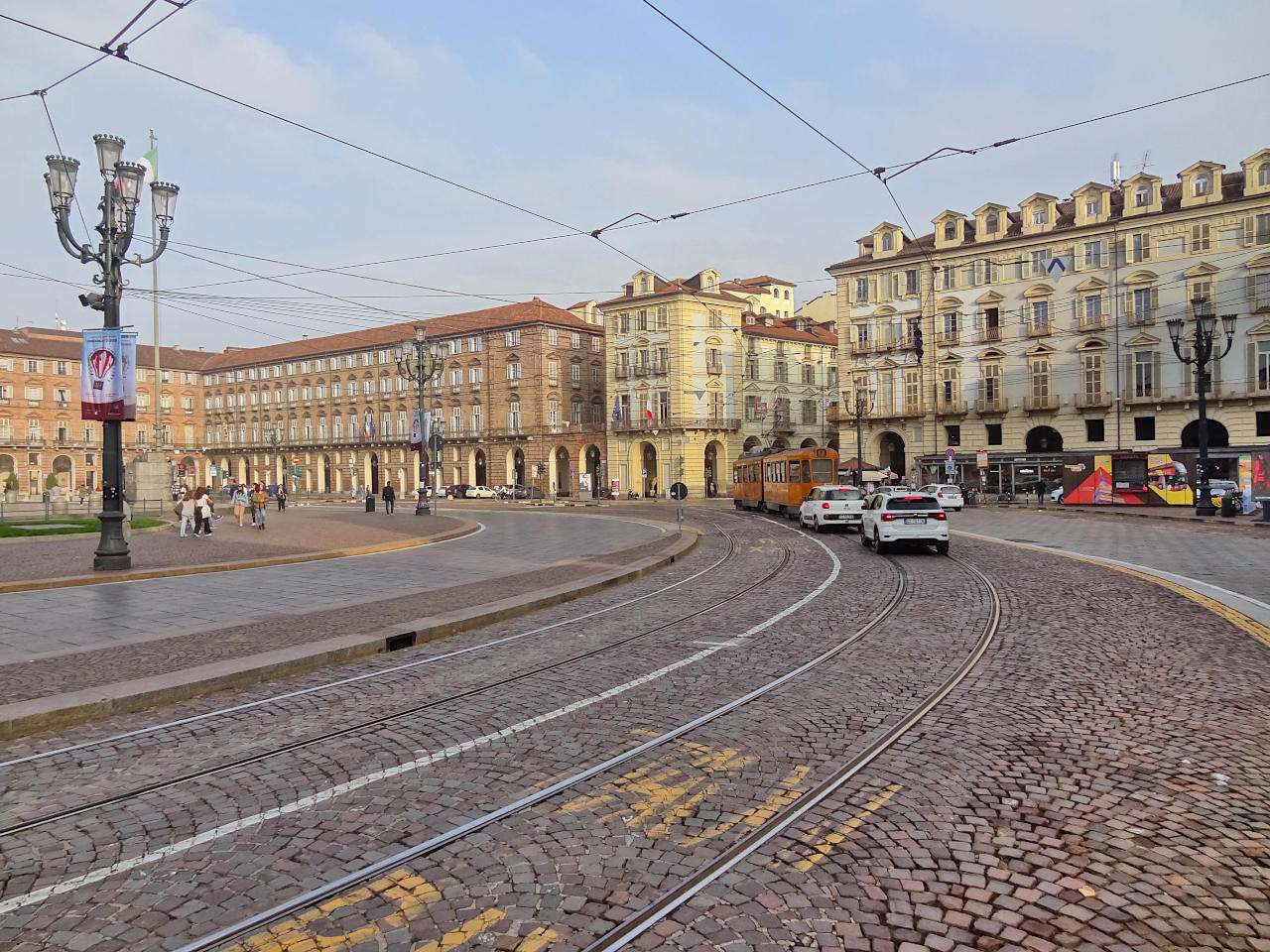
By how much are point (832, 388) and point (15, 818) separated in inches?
2843

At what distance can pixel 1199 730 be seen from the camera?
5.57 metres

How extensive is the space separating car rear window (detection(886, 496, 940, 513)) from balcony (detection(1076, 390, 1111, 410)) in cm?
3475

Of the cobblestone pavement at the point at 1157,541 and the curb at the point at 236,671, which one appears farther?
the cobblestone pavement at the point at 1157,541

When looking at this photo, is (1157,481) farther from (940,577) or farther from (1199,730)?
(1199,730)

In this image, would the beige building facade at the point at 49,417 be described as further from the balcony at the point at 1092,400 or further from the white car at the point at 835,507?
the balcony at the point at 1092,400

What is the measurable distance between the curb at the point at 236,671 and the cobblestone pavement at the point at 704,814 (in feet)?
1.22

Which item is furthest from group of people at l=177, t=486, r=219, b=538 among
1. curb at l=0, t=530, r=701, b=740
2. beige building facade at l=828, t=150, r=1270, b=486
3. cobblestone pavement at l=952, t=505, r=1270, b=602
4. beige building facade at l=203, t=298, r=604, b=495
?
beige building facade at l=203, t=298, r=604, b=495

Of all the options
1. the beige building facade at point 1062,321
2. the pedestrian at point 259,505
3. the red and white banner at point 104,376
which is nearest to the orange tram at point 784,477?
the beige building facade at point 1062,321

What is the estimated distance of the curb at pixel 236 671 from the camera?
6.17m

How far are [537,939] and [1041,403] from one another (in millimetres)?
52367

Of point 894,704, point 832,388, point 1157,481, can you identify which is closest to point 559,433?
point 832,388

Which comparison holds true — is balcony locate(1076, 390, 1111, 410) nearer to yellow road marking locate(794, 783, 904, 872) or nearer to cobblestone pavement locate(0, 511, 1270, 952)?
cobblestone pavement locate(0, 511, 1270, 952)

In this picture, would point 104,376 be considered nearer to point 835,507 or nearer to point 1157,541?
point 835,507

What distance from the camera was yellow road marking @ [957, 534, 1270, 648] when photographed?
29.6ft
